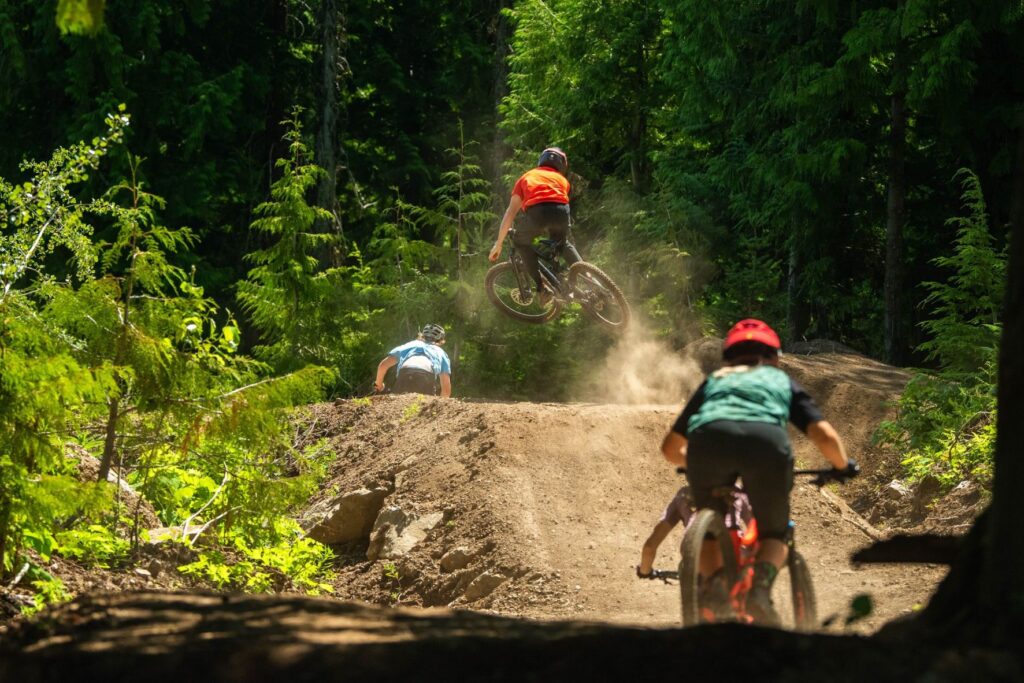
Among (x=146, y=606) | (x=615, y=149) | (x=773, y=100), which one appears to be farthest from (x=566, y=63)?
(x=146, y=606)

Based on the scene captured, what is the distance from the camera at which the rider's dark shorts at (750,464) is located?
5.37m

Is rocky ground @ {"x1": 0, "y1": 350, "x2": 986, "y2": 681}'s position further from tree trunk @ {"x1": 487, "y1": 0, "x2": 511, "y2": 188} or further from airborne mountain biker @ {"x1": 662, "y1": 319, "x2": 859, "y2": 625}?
tree trunk @ {"x1": 487, "y1": 0, "x2": 511, "y2": 188}

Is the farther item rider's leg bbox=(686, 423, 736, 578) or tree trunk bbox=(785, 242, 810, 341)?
tree trunk bbox=(785, 242, 810, 341)

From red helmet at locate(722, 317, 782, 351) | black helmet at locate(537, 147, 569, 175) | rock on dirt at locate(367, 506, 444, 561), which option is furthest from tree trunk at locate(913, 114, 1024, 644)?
black helmet at locate(537, 147, 569, 175)

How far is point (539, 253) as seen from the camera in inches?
560

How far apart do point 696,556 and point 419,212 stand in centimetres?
1830

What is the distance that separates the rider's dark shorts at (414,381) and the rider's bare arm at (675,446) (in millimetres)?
10405

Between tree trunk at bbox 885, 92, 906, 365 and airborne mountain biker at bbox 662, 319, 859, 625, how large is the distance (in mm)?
14652

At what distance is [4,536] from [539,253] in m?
8.13

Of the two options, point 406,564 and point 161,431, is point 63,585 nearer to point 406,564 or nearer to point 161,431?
point 161,431

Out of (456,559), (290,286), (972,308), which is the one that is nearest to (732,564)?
(456,559)

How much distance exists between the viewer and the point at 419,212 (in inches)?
914

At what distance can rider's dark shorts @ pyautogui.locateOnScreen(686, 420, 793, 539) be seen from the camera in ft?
17.6

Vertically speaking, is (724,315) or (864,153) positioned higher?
(864,153)
